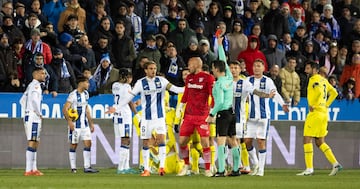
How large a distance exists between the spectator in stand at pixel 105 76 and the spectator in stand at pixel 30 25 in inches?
64.2

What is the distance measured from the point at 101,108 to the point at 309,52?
256 inches

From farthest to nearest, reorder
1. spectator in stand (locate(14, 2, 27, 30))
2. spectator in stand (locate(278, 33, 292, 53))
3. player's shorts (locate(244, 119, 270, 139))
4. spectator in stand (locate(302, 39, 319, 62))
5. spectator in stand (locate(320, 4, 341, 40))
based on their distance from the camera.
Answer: spectator in stand (locate(320, 4, 341, 40)) < spectator in stand (locate(278, 33, 292, 53)) < spectator in stand (locate(302, 39, 319, 62)) < spectator in stand (locate(14, 2, 27, 30)) < player's shorts (locate(244, 119, 270, 139))

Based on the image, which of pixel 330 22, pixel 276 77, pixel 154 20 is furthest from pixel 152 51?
pixel 330 22

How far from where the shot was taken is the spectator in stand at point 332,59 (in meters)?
31.7

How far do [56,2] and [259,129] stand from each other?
7737mm

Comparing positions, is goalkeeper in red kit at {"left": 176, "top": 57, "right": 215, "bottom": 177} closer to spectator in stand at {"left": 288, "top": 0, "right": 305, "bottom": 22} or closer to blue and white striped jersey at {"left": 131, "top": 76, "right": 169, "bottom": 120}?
blue and white striped jersey at {"left": 131, "top": 76, "right": 169, "bottom": 120}

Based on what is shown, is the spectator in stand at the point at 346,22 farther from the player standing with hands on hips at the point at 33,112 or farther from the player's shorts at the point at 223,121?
the player standing with hands on hips at the point at 33,112

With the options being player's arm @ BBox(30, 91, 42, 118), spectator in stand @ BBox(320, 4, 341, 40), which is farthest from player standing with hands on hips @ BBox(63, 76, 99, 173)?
spectator in stand @ BBox(320, 4, 341, 40)

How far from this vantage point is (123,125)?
2503cm

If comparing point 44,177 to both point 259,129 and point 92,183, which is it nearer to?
point 92,183

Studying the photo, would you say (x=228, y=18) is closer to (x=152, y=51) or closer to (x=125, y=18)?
(x=125, y=18)

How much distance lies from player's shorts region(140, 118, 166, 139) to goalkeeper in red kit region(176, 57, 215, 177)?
45cm

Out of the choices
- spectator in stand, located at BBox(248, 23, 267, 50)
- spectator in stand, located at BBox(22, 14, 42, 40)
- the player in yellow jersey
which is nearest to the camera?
the player in yellow jersey

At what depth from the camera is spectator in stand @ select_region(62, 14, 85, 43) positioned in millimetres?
28375
